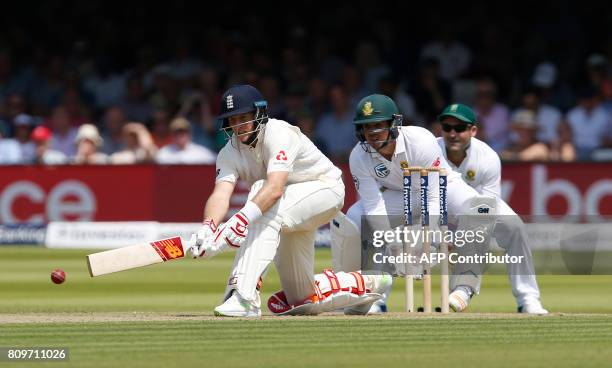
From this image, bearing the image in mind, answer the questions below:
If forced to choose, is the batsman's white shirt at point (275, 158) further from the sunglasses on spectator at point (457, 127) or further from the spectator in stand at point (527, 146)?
the spectator in stand at point (527, 146)

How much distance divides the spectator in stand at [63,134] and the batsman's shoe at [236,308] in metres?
9.41

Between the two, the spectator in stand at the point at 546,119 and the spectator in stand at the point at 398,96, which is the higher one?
the spectator in stand at the point at 398,96

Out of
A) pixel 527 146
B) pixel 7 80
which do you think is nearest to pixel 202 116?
pixel 7 80

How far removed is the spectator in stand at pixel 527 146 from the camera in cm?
1543

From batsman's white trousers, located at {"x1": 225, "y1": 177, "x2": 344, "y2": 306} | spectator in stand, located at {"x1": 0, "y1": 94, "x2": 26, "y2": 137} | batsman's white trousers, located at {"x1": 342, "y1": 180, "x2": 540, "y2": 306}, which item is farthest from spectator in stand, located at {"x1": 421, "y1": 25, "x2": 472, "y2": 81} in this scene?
batsman's white trousers, located at {"x1": 225, "y1": 177, "x2": 344, "y2": 306}

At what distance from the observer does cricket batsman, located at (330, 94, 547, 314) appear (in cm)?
877

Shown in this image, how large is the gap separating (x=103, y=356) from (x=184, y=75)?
1176cm

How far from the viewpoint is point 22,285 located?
11.6 m

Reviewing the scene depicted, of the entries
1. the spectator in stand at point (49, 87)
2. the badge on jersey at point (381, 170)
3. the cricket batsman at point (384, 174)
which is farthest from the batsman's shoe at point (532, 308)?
the spectator in stand at point (49, 87)

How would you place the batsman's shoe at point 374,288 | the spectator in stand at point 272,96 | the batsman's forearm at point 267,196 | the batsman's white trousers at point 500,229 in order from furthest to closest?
the spectator in stand at point 272,96
the batsman's white trousers at point 500,229
the batsman's shoe at point 374,288
the batsman's forearm at point 267,196

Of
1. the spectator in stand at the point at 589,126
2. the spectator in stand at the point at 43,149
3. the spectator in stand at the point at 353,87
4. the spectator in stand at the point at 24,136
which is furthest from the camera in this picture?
the spectator in stand at the point at 353,87

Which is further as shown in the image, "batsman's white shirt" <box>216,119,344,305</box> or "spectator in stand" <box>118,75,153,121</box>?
"spectator in stand" <box>118,75,153,121</box>

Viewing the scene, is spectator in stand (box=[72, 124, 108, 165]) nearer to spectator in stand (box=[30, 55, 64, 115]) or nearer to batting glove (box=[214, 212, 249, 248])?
spectator in stand (box=[30, 55, 64, 115])

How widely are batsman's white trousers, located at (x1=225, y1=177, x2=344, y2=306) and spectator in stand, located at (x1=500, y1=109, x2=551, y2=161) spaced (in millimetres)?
7223
